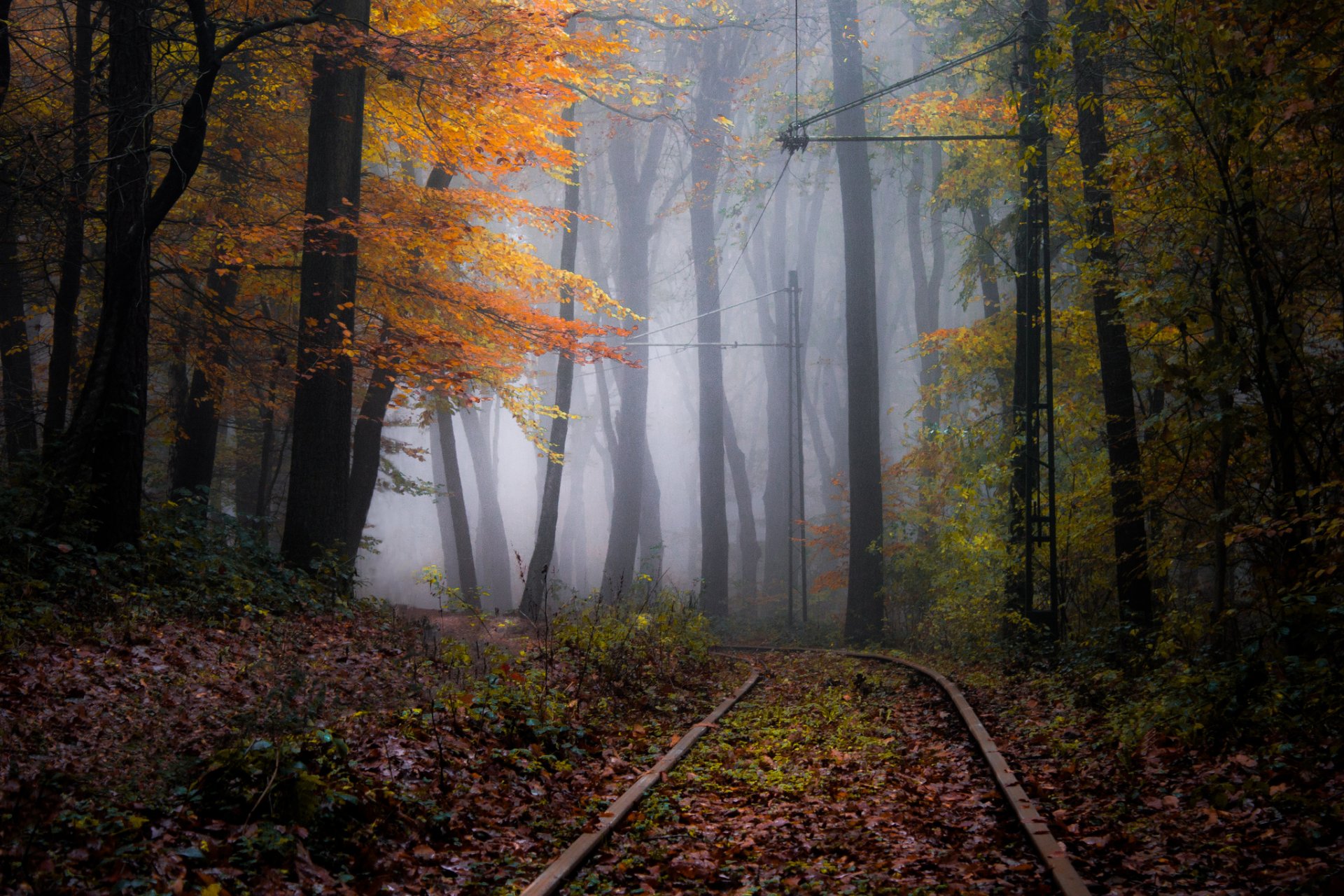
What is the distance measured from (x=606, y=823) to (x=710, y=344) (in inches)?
848

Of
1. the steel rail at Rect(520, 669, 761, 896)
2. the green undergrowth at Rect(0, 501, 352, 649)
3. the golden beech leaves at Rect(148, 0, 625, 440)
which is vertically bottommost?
the steel rail at Rect(520, 669, 761, 896)

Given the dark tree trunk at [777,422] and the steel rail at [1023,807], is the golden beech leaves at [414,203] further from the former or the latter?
the dark tree trunk at [777,422]

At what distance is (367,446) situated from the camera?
1662cm

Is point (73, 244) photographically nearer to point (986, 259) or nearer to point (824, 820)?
point (824, 820)

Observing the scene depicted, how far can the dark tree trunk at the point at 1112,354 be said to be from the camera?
10414 millimetres

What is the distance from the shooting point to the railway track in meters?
4.79

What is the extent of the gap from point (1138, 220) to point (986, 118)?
944 centimetres

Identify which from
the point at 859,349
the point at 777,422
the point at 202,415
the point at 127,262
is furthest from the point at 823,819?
the point at 777,422

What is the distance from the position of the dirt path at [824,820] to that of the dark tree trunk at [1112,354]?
126 inches

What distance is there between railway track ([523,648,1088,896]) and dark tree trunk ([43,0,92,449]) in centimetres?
840

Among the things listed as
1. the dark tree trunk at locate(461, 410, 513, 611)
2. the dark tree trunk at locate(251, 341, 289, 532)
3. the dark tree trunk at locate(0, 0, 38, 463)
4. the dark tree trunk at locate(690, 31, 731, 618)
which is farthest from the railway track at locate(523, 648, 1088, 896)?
the dark tree trunk at locate(461, 410, 513, 611)

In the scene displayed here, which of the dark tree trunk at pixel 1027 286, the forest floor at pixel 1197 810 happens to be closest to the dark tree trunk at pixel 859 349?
the dark tree trunk at pixel 1027 286

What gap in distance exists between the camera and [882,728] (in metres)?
9.00

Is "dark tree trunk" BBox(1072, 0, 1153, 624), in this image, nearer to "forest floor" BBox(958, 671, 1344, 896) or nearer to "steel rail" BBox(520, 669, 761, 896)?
"forest floor" BBox(958, 671, 1344, 896)
